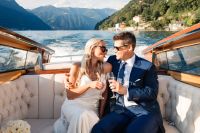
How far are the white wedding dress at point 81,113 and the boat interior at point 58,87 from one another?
0.26 m

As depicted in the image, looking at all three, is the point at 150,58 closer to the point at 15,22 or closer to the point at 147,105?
the point at 147,105

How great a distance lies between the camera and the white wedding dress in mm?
2584

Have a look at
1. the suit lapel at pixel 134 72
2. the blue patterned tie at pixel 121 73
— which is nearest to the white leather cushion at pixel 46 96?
the blue patterned tie at pixel 121 73

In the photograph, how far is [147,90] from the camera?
2609 millimetres

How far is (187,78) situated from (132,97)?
0.72m

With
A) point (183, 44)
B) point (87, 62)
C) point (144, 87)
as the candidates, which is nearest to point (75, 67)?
point (87, 62)

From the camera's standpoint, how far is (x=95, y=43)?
9.45 feet

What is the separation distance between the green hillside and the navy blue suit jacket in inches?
2866

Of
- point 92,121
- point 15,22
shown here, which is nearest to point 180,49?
point 92,121

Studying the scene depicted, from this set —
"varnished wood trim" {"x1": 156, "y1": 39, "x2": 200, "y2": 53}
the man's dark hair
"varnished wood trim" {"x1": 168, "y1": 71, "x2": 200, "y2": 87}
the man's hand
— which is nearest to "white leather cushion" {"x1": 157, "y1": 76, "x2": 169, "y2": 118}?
"varnished wood trim" {"x1": 168, "y1": 71, "x2": 200, "y2": 87}

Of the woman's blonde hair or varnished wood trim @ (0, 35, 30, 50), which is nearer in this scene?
the woman's blonde hair

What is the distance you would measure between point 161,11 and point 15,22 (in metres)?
69.4

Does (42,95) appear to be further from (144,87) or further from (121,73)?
(144,87)

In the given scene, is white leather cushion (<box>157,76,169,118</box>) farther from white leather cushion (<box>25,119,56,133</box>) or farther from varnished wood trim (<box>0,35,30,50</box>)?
varnished wood trim (<box>0,35,30,50</box>)
